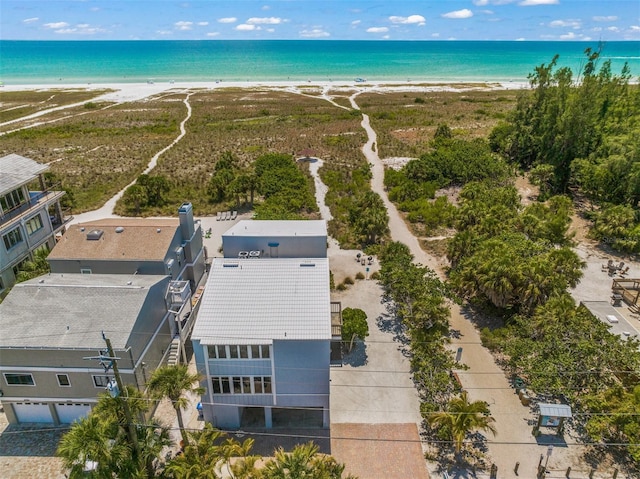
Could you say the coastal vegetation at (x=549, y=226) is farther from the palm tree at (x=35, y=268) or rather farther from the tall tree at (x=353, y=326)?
the palm tree at (x=35, y=268)

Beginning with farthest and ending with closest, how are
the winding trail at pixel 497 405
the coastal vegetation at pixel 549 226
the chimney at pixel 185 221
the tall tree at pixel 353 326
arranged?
the chimney at pixel 185 221 < the tall tree at pixel 353 326 < the coastal vegetation at pixel 549 226 < the winding trail at pixel 497 405

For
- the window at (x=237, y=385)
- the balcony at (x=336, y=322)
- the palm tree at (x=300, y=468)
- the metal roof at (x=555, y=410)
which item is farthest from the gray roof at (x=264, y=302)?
the metal roof at (x=555, y=410)

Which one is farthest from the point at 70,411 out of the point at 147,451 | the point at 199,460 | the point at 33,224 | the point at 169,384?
the point at 33,224

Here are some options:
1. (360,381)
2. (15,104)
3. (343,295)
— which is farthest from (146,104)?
(360,381)

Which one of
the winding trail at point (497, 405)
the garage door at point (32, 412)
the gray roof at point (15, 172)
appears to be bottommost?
the winding trail at point (497, 405)

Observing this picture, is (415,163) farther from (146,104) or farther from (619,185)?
(146,104)

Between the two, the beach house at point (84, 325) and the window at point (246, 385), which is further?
the window at point (246, 385)

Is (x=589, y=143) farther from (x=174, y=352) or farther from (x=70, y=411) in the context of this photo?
(x=70, y=411)
